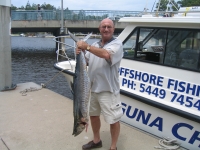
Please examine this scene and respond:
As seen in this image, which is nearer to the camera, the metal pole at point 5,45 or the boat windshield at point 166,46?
the boat windshield at point 166,46

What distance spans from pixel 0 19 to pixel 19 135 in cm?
322

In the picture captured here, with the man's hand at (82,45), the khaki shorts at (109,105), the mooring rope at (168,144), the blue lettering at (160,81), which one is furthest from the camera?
the blue lettering at (160,81)

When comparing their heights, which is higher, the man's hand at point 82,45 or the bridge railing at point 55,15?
the bridge railing at point 55,15

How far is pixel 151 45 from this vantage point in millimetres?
4434

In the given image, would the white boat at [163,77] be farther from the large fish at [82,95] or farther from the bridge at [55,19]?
the bridge at [55,19]

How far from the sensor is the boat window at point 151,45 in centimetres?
419

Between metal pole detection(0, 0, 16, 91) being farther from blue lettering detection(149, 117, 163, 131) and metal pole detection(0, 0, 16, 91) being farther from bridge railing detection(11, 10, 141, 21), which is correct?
bridge railing detection(11, 10, 141, 21)

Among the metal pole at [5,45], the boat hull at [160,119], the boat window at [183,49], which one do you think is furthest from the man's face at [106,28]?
the metal pole at [5,45]

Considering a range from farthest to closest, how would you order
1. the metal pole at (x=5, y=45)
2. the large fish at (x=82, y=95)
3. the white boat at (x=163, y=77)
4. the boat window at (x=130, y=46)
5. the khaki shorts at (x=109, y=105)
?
the metal pole at (x=5, y=45)
the boat window at (x=130, y=46)
the white boat at (x=163, y=77)
the khaki shorts at (x=109, y=105)
the large fish at (x=82, y=95)

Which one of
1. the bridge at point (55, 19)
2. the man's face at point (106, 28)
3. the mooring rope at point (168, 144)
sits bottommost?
the mooring rope at point (168, 144)

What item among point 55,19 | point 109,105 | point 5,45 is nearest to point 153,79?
point 109,105

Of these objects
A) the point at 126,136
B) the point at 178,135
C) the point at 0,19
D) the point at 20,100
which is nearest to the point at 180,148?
the point at 178,135

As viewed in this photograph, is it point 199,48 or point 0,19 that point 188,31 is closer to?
point 199,48

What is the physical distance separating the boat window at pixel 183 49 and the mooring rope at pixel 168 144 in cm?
122
